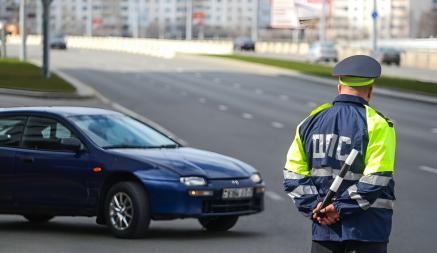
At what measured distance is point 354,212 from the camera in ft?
18.3

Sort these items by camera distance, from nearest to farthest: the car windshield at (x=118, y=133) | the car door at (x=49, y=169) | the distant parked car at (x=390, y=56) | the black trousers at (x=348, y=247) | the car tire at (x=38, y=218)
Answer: the black trousers at (x=348, y=247)
the car door at (x=49, y=169)
the car windshield at (x=118, y=133)
the car tire at (x=38, y=218)
the distant parked car at (x=390, y=56)

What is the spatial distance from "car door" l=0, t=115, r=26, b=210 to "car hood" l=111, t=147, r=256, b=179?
1.20 m

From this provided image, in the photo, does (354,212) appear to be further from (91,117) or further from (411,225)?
(411,225)

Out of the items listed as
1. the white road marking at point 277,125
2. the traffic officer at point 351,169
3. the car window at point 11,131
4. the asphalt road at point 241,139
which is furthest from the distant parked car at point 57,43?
the traffic officer at point 351,169

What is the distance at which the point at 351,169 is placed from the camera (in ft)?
18.4

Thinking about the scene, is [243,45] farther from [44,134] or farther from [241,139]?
[44,134]

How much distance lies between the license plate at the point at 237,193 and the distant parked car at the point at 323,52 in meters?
69.4

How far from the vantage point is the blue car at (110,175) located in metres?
11.6

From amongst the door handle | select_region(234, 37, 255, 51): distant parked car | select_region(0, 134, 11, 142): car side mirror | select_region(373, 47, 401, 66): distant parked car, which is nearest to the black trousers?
the door handle

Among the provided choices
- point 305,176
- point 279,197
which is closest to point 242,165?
point 279,197

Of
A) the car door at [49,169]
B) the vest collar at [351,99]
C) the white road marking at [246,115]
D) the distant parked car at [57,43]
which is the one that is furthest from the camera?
the distant parked car at [57,43]

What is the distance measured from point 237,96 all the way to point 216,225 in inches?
1263

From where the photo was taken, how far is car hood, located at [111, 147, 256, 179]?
1173 cm

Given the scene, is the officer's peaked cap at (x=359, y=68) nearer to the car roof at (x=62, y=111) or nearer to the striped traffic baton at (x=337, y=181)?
the striped traffic baton at (x=337, y=181)
